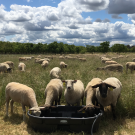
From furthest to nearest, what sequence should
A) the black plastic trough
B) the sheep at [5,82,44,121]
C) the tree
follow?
the tree < the sheep at [5,82,44,121] < the black plastic trough

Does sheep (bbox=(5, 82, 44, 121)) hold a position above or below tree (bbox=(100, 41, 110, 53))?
below

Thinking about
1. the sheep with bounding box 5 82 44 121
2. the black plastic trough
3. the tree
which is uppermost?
the tree

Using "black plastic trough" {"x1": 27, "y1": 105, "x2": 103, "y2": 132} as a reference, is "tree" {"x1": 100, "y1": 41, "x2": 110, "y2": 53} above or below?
above

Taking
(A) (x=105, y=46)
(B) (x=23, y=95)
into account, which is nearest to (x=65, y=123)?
(B) (x=23, y=95)

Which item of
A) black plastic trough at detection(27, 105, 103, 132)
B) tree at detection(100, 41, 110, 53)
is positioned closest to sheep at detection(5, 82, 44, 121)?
black plastic trough at detection(27, 105, 103, 132)

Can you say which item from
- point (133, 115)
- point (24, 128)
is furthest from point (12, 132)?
point (133, 115)

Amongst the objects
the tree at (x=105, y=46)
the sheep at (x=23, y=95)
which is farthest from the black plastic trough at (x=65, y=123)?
the tree at (x=105, y=46)

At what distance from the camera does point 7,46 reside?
63.8m

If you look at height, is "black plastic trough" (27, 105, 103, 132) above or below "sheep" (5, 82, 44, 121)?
below

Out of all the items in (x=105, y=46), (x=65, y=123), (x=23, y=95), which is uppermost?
(x=105, y=46)

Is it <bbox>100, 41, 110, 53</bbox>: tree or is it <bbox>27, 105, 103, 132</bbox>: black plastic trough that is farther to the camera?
<bbox>100, 41, 110, 53</bbox>: tree

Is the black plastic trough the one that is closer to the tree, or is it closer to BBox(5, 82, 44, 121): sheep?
BBox(5, 82, 44, 121): sheep

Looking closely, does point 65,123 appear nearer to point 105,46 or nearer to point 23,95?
point 23,95

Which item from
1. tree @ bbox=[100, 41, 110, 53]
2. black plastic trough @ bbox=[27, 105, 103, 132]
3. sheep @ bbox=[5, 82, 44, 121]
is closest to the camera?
black plastic trough @ bbox=[27, 105, 103, 132]
